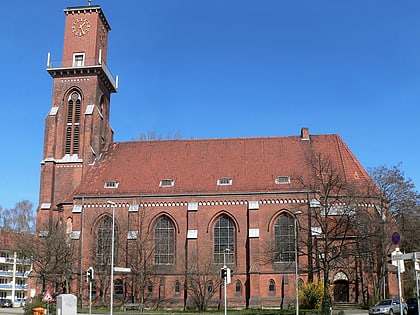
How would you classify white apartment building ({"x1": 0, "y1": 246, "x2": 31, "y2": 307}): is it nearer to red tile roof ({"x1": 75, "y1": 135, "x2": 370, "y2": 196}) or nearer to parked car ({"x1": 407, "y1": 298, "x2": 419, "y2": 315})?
red tile roof ({"x1": 75, "y1": 135, "x2": 370, "y2": 196})

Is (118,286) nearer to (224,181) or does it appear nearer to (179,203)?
(179,203)

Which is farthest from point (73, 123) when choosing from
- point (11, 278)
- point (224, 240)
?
point (11, 278)

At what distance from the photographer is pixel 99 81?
55219 millimetres

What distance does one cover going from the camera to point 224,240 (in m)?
48.9

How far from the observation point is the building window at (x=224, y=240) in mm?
48375

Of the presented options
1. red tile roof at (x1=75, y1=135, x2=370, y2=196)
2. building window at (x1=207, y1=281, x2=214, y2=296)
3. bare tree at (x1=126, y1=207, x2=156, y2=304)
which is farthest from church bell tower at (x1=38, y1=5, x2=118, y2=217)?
building window at (x1=207, y1=281, x2=214, y2=296)

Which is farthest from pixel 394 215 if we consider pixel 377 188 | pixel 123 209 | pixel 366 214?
pixel 123 209

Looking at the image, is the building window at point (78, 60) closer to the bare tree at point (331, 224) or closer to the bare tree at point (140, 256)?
the bare tree at point (140, 256)

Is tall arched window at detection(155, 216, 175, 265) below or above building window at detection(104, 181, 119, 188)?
below

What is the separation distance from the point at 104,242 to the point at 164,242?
5.57 m

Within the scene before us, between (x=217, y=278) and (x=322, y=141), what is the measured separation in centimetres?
1760

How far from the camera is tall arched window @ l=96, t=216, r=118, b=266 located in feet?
159

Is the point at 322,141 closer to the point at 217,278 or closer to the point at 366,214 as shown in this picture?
the point at 366,214

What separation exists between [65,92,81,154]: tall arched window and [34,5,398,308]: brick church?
0.11 metres
